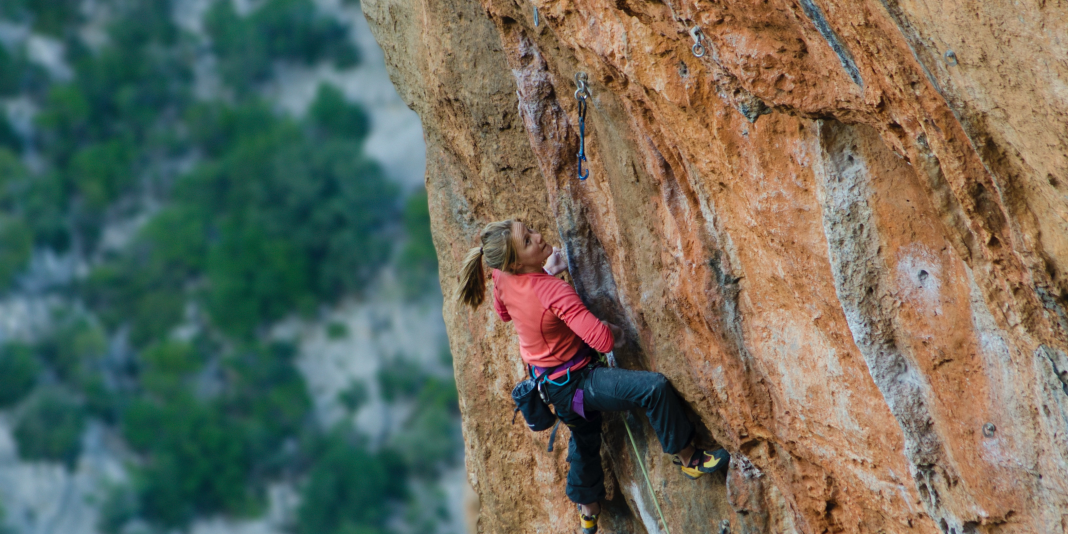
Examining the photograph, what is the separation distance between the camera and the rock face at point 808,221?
267cm

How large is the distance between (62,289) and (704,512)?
127 ft

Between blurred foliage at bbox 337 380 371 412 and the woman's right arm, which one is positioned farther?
blurred foliage at bbox 337 380 371 412

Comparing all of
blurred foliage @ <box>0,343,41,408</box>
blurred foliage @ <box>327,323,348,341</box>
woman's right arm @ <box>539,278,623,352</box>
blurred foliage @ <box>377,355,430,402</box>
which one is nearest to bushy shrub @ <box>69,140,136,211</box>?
blurred foliage @ <box>0,343,41,408</box>

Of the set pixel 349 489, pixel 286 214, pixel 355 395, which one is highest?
pixel 286 214

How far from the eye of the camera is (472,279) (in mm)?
4535

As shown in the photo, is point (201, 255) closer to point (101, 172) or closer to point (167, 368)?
point (167, 368)

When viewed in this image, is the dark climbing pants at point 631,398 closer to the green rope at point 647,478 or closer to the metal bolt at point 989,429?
the green rope at point 647,478

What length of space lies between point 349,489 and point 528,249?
34822 millimetres

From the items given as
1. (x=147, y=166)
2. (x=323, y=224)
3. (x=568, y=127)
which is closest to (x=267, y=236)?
(x=323, y=224)

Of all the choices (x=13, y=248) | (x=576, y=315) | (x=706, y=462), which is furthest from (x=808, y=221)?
(x=13, y=248)

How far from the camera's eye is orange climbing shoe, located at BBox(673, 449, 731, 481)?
4.25m

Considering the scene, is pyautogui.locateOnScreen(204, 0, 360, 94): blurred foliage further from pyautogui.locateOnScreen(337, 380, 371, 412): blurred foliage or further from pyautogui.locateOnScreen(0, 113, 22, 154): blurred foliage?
pyautogui.locateOnScreen(337, 380, 371, 412): blurred foliage

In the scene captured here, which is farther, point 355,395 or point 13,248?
point 355,395

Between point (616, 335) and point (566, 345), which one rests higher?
point (566, 345)
